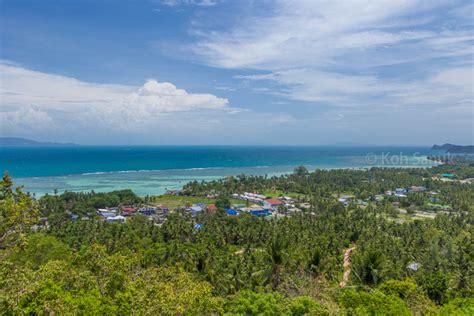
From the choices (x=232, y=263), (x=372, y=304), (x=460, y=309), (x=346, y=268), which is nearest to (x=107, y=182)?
(x=232, y=263)

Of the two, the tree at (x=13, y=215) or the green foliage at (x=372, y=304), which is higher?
the tree at (x=13, y=215)

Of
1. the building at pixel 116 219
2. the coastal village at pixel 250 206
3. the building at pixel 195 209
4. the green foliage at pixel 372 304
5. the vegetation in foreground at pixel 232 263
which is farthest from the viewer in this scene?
the building at pixel 195 209

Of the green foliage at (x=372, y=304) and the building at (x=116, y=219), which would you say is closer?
the green foliage at (x=372, y=304)

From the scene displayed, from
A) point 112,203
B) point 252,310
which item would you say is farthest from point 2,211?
point 112,203

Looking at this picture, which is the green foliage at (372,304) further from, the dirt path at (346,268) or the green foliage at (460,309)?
the dirt path at (346,268)

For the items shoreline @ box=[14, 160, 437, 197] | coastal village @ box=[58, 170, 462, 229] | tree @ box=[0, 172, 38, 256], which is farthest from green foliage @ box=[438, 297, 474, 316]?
shoreline @ box=[14, 160, 437, 197]

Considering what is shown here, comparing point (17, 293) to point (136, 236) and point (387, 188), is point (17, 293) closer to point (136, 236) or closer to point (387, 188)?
point (136, 236)

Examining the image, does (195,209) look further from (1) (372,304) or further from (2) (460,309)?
(2) (460,309)

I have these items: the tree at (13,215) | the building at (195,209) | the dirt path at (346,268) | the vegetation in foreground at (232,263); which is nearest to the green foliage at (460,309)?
the vegetation in foreground at (232,263)
